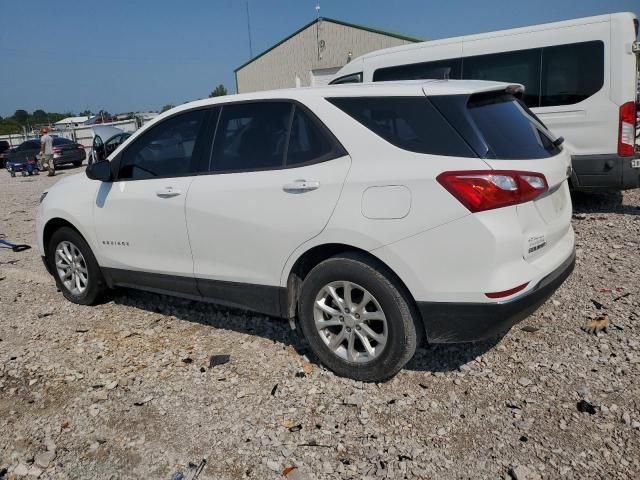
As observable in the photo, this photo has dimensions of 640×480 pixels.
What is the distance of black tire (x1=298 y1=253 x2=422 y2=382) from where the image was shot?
291 centimetres

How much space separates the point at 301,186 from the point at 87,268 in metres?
2.49

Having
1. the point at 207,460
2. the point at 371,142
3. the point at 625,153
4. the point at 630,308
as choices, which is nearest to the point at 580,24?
the point at 625,153

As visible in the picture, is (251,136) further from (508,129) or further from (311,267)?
(508,129)

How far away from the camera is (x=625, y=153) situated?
20.4 feet

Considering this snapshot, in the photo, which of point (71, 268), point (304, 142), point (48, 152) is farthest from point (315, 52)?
point (304, 142)

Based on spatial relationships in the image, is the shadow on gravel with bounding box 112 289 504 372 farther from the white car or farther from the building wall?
the building wall

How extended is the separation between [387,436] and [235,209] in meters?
1.67

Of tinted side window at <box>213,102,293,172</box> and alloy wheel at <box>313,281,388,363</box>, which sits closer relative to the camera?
alloy wheel at <box>313,281,388,363</box>

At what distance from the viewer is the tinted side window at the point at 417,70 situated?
7281 millimetres

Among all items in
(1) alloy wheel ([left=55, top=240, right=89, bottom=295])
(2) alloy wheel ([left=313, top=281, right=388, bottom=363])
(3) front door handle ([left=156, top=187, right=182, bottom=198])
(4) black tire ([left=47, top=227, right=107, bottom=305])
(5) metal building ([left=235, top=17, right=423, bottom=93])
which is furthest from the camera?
(5) metal building ([left=235, top=17, right=423, bottom=93])

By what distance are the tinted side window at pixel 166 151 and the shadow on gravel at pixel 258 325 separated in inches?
48.9

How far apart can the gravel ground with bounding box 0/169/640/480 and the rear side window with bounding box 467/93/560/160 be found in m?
1.34

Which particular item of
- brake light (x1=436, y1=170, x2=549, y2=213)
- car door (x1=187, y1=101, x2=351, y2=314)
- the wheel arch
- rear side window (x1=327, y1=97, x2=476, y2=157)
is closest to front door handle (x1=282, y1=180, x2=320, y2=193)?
car door (x1=187, y1=101, x2=351, y2=314)

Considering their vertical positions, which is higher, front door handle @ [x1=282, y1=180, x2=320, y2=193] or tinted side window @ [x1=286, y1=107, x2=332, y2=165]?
tinted side window @ [x1=286, y1=107, x2=332, y2=165]
